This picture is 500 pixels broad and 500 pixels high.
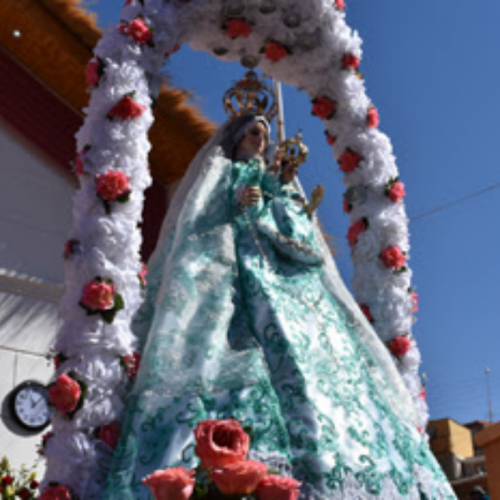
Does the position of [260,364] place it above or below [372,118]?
below

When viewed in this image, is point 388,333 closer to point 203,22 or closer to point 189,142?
point 203,22

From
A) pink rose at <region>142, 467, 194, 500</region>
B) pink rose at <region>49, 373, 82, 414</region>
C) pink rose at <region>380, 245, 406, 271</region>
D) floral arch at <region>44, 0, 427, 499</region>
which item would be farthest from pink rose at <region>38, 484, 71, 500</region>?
pink rose at <region>380, 245, 406, 271</region>

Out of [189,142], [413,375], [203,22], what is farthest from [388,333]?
[189,142]

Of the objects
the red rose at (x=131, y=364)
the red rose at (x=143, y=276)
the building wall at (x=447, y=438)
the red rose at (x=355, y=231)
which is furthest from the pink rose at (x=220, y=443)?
the building wall at (x=447, y=438)

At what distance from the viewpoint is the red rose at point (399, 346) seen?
5449 mm

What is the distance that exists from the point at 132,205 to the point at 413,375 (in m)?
2.31

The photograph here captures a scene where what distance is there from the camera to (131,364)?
4.03 m

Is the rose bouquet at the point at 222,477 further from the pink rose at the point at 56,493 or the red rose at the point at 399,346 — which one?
the red rose at the point at 399,346

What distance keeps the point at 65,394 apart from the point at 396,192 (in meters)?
3.00

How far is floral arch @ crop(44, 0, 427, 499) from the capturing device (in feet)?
12.7

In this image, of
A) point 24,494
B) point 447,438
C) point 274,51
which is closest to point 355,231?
point 274,51

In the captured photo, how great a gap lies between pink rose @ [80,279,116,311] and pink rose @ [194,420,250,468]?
1.44 meters

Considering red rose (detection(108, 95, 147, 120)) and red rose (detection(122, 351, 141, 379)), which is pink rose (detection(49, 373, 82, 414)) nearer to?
red rose (detection(122, 351, 141, 379))

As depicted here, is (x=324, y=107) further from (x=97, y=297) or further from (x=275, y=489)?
(x=275, y=489)
